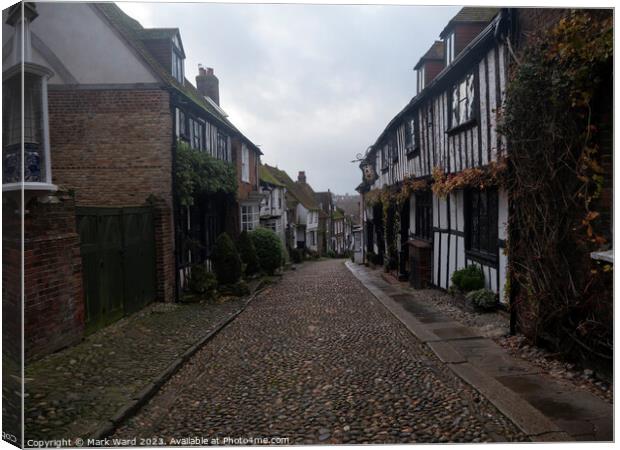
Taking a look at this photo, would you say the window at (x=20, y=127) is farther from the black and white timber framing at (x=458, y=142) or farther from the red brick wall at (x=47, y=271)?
the black and white timber framing at (x=458, y=142)

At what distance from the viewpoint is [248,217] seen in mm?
17094

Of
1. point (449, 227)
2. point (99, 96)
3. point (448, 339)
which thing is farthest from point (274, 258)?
point (99, 96)

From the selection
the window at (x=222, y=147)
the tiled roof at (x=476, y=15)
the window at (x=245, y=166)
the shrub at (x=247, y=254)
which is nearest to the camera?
the tiled roof at (x=476, y=15)

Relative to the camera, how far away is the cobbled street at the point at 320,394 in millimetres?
3572

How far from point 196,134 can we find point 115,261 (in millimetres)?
3994

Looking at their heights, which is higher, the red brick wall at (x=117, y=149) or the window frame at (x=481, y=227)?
the red brick wall at (x=117, y=149)

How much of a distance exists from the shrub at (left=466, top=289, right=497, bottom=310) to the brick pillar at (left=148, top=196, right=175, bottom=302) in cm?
510

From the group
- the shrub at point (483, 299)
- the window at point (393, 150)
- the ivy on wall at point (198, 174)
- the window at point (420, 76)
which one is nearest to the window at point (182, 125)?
the ivy on wall at point (198, 174)

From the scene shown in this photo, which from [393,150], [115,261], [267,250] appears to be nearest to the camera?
[115,261]

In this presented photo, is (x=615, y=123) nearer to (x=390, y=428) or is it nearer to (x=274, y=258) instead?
(x=390, y=428)

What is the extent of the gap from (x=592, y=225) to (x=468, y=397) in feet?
6.40

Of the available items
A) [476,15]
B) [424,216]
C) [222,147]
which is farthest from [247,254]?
[476,15]

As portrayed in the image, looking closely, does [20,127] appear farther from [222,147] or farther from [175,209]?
[222,147]

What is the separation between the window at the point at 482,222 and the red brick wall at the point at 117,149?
17.0 feet
